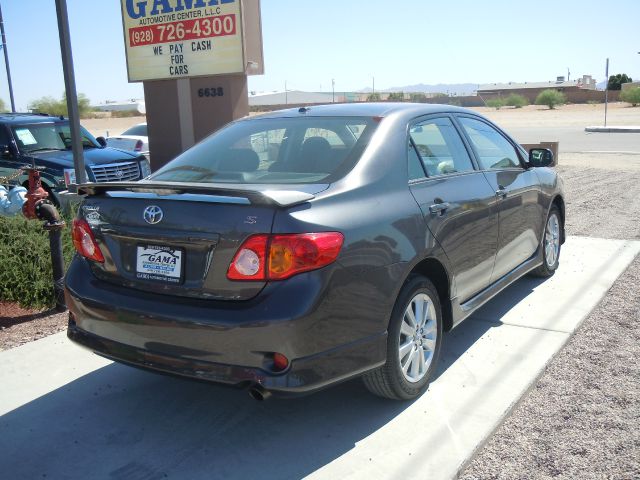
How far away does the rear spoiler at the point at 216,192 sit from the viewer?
122 inches

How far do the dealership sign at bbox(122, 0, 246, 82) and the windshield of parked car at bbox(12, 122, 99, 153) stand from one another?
1903 mm

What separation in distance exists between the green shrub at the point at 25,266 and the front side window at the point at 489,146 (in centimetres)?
377

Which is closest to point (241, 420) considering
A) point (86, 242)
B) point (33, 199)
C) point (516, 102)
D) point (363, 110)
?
point (86, 242)

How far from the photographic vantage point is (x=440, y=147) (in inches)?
179

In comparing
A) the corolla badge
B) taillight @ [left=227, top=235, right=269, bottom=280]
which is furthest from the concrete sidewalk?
the corolla badge

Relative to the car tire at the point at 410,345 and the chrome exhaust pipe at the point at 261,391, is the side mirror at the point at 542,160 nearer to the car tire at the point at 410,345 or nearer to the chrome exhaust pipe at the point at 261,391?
the car tire at the point at 410,345

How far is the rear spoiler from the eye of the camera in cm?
309

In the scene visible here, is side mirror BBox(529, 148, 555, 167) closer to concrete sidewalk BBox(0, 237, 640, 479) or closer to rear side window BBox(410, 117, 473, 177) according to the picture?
rear side window BBox(410, 117, 473, 177)

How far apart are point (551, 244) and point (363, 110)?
9.76ft

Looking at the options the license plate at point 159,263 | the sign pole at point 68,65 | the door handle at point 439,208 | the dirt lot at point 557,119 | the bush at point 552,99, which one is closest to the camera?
the license plate at point 159,263

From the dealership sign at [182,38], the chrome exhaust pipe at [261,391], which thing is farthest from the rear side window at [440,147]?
the dealership sign at [182,38]

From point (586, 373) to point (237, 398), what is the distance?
2239 millimetres

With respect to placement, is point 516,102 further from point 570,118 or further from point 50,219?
point 50,219

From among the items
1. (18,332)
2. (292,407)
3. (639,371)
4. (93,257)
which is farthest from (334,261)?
(18,332)
